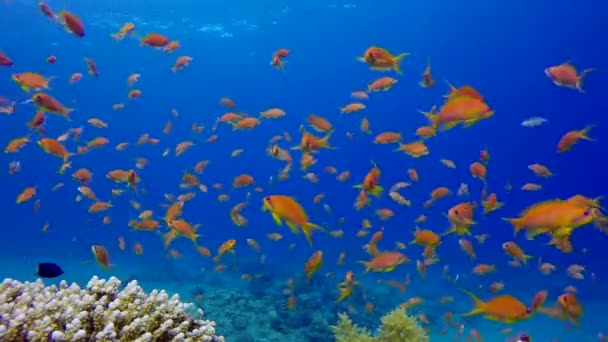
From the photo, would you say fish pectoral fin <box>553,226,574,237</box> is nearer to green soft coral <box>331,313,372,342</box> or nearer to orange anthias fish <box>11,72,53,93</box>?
green soft coral <box>331,313,372,342</box>

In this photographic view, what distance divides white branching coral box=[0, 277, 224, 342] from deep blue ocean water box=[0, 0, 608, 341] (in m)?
8.37

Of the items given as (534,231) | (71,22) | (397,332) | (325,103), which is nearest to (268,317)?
(397,332)

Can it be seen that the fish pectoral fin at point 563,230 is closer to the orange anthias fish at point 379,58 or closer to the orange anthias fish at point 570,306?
the orange anthias fish at point 570,306

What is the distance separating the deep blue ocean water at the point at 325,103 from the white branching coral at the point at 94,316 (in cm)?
837

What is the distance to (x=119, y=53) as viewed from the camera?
46.9 m

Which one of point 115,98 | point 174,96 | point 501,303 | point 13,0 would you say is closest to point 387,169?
point 174,96

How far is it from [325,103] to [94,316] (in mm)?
74315

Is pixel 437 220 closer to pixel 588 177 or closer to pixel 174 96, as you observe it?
pixel 588 177

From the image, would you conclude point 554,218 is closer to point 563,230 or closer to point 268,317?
point 563,230

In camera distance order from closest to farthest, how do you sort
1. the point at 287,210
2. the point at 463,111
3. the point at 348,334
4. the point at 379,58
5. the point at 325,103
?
the point at 287,210 → the point at 463,111 → the point at 348,334 → the point at 379,58 → the point at 325,103

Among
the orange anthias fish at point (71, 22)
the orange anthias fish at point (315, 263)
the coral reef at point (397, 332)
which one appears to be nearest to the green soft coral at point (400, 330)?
the coral reef at point (397, 332)

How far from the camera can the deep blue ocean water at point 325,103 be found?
21547 millimetres

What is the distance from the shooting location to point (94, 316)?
292 cm

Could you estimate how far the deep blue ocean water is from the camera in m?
21.5
